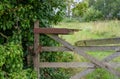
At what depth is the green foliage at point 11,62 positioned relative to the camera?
243 inches

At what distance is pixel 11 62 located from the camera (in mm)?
6465

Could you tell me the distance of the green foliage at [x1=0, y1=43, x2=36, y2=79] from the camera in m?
6.18

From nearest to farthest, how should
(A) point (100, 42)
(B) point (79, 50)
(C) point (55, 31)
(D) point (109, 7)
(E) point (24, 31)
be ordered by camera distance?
(C) point (55, 31) → (B) point (79, 50) → (A) point (100, 42) → (E) point (24, 31) → (D) point (109, 7)

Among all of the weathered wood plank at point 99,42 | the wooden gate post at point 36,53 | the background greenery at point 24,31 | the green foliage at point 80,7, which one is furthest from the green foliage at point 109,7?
the wooden gate post at point 36,53

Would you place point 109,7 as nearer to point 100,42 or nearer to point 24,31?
point 100,42

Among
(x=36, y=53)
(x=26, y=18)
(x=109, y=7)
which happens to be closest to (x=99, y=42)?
(x=36, y=53)

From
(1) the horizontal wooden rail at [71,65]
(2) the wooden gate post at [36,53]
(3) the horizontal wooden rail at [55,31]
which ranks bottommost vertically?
(1) the horizontal wooden rail at [71,65]

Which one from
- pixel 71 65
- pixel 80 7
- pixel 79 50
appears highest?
pixel 80 7

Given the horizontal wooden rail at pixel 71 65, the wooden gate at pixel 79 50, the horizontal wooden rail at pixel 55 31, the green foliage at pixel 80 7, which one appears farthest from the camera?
the green foliage at pixel 80 7

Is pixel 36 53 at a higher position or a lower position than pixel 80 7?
lower

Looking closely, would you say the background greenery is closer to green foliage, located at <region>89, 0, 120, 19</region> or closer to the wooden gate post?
the wooden gate post

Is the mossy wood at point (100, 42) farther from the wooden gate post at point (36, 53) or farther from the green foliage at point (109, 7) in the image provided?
the green foliage at point (109, 7)

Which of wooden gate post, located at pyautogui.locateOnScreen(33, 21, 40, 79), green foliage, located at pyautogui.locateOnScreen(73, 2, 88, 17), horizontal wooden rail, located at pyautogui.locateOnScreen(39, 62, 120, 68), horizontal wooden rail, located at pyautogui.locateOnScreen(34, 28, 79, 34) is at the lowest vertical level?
horizontal wooden rail, located at pyautogui.locateOnScreen(39, 62, 120, 68)

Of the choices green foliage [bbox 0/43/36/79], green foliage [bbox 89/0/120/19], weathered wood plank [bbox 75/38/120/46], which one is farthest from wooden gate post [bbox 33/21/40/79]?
green foliage [bbox 89/0/120/19]
